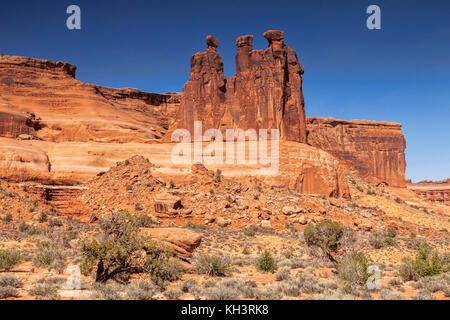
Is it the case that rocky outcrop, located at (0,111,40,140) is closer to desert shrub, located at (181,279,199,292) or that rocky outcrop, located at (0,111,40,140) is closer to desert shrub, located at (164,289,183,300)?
desert shrub, located at (181,279,199,292)

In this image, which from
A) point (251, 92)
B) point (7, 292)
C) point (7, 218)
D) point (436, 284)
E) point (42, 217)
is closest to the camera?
point (7, 292)

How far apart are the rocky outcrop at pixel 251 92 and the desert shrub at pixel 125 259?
35.6 meters

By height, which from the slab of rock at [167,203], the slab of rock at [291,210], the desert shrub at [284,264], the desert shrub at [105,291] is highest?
the slab of rock at [167,203]

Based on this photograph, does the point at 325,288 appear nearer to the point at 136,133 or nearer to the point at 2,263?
the point at 2,263

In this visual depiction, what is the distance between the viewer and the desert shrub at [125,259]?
41.4 feet

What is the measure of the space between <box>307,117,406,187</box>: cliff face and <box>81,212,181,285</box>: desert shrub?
8624 centimetres

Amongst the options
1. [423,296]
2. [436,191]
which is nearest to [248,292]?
[423,296]

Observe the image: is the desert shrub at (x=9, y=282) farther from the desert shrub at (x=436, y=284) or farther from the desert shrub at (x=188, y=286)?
the desert shrub at (x=436, y=284)

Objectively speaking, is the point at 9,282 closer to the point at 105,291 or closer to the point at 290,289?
the point at 105,291

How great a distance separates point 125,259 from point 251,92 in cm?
4099

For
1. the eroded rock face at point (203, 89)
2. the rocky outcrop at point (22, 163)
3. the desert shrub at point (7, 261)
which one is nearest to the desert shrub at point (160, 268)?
the desert shrub at point (7, 261)

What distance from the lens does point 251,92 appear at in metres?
51.4

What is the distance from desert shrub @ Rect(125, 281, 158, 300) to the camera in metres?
10.7
